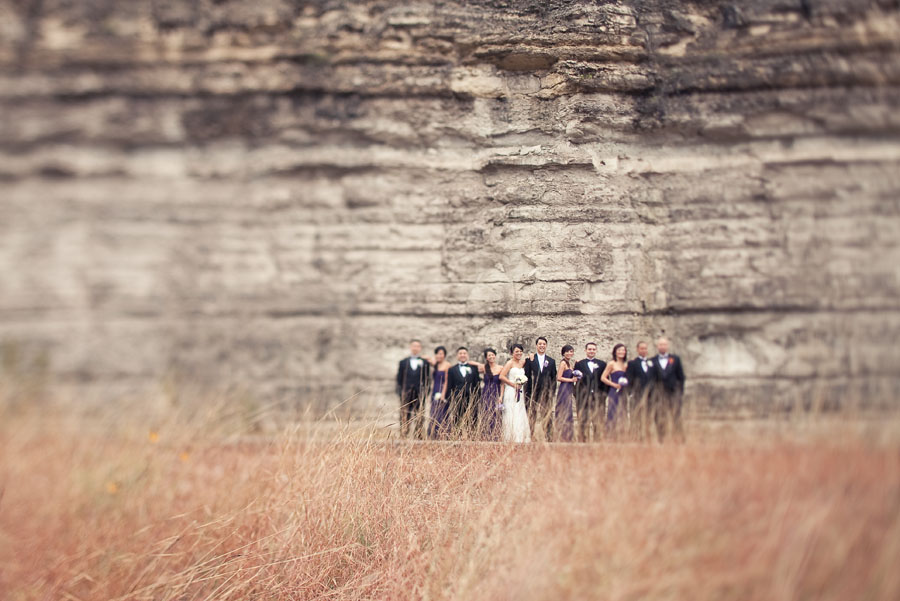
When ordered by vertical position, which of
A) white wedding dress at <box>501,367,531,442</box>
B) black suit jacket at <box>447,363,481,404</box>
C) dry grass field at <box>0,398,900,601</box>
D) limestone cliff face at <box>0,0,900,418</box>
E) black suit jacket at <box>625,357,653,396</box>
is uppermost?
limestone cliff face at <box>0,0,900,418</box>

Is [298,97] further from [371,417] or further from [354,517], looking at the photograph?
[354,517]

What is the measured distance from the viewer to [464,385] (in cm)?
338

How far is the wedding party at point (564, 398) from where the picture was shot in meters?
2.94

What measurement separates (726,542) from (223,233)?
476cm

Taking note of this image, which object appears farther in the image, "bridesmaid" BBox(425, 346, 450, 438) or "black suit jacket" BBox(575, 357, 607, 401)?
"bridesmaid" BBox(425, 346, 450, 438)

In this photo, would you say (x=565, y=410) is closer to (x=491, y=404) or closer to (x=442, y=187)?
(x=491, y=404)

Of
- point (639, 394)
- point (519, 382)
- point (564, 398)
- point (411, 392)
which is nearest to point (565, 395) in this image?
point (564, 398)

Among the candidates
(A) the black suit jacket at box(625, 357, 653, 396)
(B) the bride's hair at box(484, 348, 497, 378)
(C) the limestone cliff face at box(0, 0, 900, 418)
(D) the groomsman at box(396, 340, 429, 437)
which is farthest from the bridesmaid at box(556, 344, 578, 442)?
(D) the groomsman at box(396, 340, 429, 437)

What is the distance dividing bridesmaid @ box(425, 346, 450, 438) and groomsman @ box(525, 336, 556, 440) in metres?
0.52

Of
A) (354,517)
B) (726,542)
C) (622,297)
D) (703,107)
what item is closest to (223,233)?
(354,517)

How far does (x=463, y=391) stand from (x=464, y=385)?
1.8 inches

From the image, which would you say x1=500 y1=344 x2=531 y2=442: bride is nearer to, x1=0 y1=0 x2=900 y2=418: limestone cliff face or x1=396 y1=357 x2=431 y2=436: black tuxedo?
x1=0 y1=0 x2=900 y2=418: limestone cliff face

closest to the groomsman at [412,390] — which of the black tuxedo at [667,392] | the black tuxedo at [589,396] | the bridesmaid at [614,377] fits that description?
the black tuxedo at [589,396]

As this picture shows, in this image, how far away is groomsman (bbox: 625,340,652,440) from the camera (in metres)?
2.86
